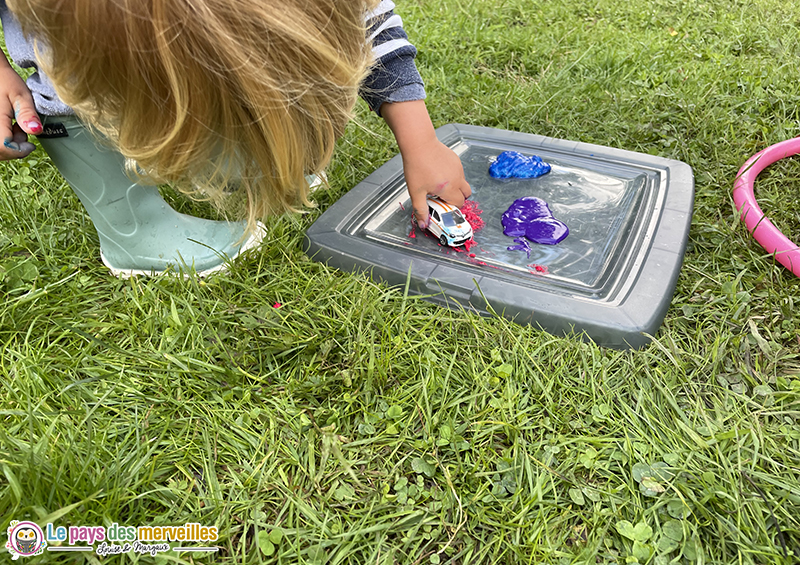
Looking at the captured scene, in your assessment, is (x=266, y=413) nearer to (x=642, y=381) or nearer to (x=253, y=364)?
(x=253, y=364)

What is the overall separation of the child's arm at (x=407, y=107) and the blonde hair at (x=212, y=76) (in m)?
0.27

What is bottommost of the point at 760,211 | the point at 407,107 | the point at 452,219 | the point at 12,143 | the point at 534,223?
the point at 760,211

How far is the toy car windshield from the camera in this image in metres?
1.23

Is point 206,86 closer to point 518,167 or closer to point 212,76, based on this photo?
point 212,76

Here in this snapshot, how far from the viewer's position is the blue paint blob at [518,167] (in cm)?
148

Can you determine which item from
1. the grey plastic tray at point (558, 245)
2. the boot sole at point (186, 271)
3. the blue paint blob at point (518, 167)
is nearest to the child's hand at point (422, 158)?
the grey plastic tray at point (558, 245)

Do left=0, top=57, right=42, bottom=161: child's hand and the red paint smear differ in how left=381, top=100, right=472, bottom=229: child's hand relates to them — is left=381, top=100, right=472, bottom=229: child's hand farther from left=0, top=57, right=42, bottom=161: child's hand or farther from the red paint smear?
left=0, top=57, right=42, bottom=161: child's hand

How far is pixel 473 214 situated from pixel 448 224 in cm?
16

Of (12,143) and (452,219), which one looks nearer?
(12,143)

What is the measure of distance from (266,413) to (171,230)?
62 centimetres

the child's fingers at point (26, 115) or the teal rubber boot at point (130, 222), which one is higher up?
the child's fingers at point (26, 115)

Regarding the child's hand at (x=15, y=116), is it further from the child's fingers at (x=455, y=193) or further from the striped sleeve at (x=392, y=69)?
the child's fingers at (x=455, y=193)

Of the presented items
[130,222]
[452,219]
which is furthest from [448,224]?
[130,222]

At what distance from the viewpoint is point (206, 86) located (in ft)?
2.40
